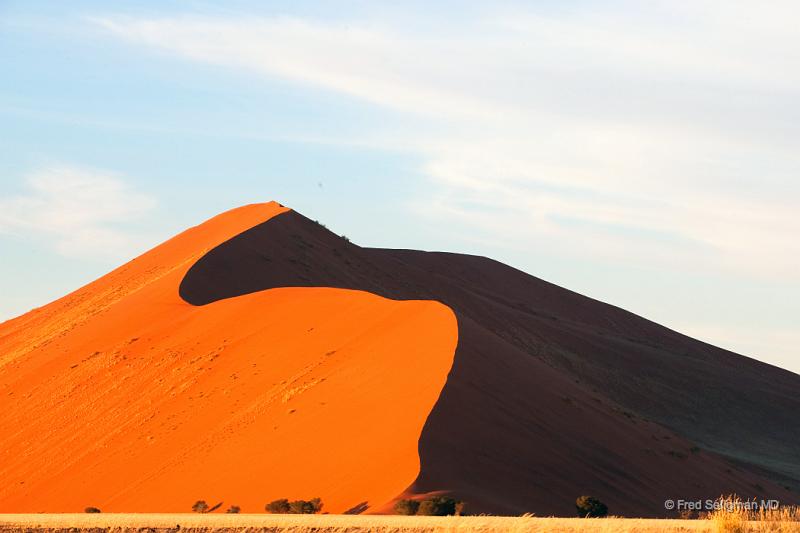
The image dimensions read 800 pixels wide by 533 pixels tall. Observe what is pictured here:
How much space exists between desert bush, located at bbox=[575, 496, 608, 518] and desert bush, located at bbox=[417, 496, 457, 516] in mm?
3469

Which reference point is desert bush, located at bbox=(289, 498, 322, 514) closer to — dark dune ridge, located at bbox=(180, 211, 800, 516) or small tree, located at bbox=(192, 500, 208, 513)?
dark dune ridge, located at bbox=(180, 211, 800, 516)

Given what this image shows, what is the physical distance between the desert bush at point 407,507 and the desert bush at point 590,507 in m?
3.91

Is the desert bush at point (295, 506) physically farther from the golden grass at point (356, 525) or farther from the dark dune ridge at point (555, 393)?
the golden grass at point (356, 525)

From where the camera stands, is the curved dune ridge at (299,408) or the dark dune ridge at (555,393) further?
the dark dune ridge at (555,393)

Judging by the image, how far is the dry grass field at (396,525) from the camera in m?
16.2

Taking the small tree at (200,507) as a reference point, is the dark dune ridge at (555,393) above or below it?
above

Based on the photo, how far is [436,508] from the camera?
20.5 m

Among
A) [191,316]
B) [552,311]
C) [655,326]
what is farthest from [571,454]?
[655,326]

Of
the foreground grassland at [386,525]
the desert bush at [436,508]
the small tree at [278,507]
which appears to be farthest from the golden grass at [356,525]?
the small tree at [278,507]

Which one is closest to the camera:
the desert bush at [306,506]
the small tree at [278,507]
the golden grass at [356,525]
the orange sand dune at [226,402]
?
the golden grass at [356,525]

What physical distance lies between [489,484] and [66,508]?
11.9m

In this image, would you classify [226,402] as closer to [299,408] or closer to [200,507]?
[299,408]

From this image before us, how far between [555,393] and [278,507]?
10462mm

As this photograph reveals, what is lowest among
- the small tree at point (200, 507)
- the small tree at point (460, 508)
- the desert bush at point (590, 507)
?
the small tree at point (200, 507)
